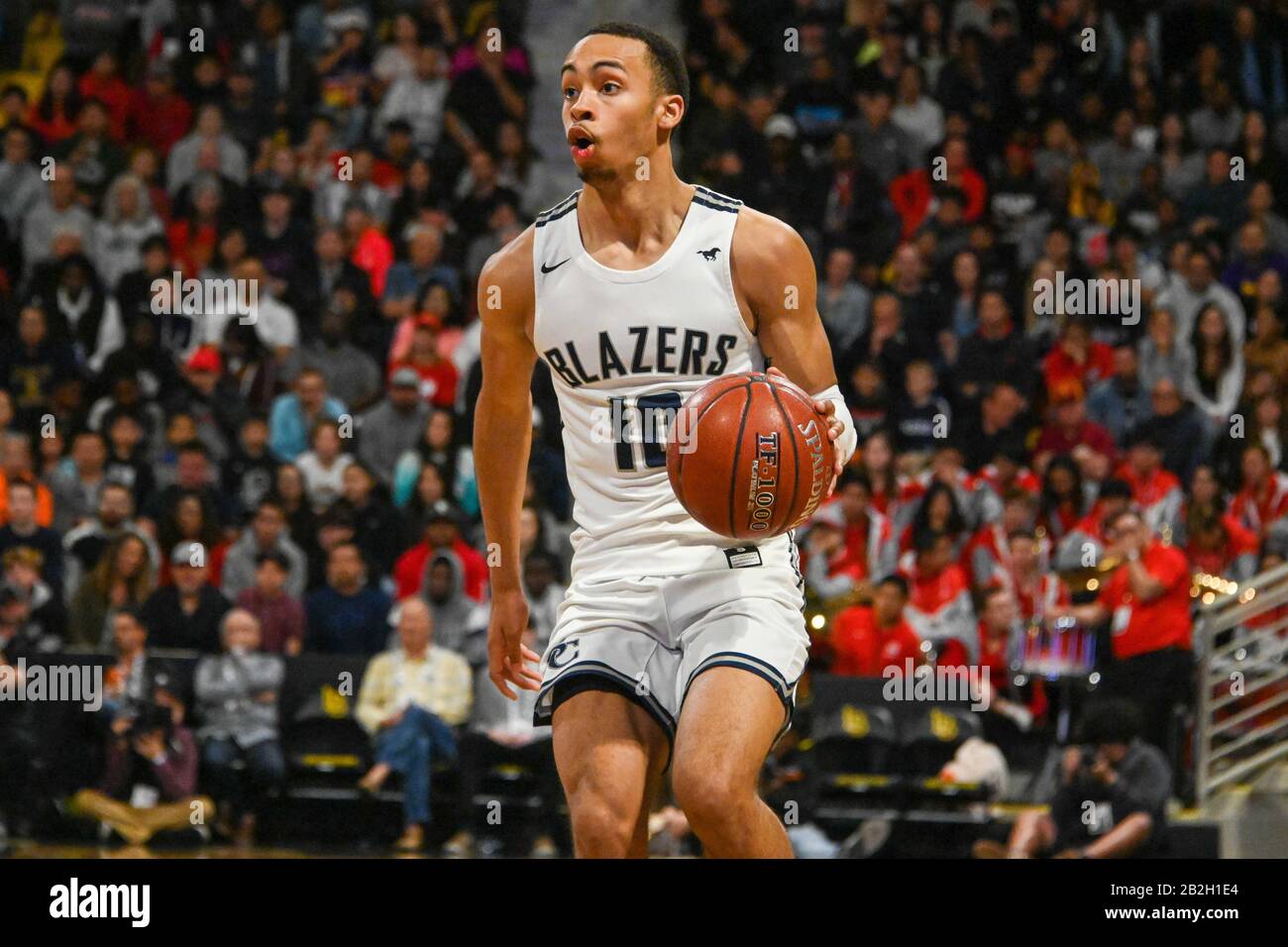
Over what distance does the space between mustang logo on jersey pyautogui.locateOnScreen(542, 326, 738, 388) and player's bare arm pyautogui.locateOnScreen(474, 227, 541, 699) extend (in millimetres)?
314

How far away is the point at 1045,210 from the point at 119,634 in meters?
6.72

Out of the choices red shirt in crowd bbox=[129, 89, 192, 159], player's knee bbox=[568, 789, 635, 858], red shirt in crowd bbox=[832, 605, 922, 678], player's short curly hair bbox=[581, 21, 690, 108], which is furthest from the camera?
red shirt in crowd bbox=[129, 89, 192, 159]

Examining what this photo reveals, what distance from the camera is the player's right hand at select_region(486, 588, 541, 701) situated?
16.4 feet

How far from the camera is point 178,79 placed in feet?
45.0

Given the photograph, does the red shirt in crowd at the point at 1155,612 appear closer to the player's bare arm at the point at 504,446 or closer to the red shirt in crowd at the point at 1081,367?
the red shirt in crowd at the point at 1081,367

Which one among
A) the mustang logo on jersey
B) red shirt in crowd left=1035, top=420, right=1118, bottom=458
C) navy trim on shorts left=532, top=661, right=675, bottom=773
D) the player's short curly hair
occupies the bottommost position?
navy trim on shorts left=532, top=661, right=675, bottom=773

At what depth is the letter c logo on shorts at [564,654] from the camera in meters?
4.61

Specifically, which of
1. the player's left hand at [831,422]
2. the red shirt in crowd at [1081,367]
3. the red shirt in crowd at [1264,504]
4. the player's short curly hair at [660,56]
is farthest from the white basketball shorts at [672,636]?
the red shirt in crowd at [1081,367]

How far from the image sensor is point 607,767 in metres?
4.39

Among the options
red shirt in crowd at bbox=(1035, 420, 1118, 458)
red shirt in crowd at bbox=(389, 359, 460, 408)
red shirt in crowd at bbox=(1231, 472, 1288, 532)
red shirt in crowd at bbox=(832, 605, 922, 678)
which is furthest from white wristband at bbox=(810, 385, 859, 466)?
red shirt in crowd at bbox=(389, 359, 460, 408)

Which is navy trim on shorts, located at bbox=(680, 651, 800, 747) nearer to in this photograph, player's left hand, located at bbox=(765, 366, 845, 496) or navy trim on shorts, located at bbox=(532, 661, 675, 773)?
navy trim on shorts, located at bbox=(532, 661, 675, 773)

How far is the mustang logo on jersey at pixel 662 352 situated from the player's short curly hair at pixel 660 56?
1.94 ft
